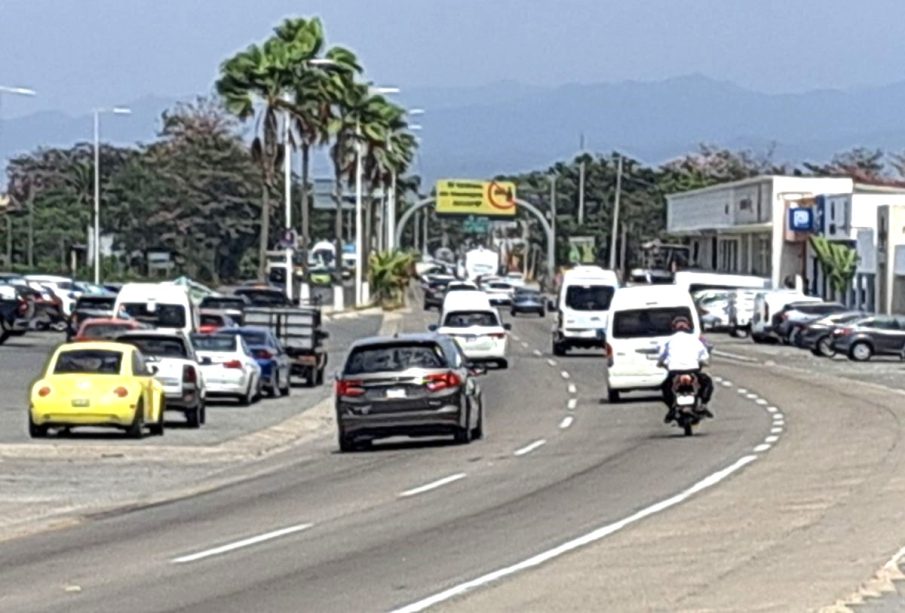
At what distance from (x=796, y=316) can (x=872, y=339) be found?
9152mm

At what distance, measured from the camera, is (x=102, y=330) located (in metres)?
44.1

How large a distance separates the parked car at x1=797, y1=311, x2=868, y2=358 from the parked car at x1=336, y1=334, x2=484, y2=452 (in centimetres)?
3709

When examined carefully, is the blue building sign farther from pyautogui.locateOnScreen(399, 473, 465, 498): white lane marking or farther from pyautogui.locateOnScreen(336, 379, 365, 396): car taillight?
pyautogui.locateOnScreen(399, 473, 465, 498): white lane marking

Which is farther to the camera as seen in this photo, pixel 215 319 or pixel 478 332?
pixel 478 332

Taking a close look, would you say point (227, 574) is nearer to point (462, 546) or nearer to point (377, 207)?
point (462, 546)

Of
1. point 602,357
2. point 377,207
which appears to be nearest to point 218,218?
point 377,207

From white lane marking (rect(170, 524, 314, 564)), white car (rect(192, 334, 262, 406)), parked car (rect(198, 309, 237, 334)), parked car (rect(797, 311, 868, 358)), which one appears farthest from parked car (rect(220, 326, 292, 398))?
parked car (rect(797, 311, 868, 358))

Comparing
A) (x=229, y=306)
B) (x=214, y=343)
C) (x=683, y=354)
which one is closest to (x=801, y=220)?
(x=229, y=306)

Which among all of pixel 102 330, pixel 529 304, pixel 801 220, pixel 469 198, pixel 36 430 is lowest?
pixel 36 430

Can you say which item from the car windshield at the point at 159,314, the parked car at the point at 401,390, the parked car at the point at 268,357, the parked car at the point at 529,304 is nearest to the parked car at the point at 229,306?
the car windshield at the point at 159,314

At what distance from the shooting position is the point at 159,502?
23.5 meters

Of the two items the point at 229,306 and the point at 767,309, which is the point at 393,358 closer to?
the point at 229,306

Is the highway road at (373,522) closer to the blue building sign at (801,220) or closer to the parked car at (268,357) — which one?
the parked car at (268,357)

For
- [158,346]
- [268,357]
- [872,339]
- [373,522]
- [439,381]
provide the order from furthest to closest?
[872,339]
[268,357]
[158,346]
[439,381]
[373,522]
